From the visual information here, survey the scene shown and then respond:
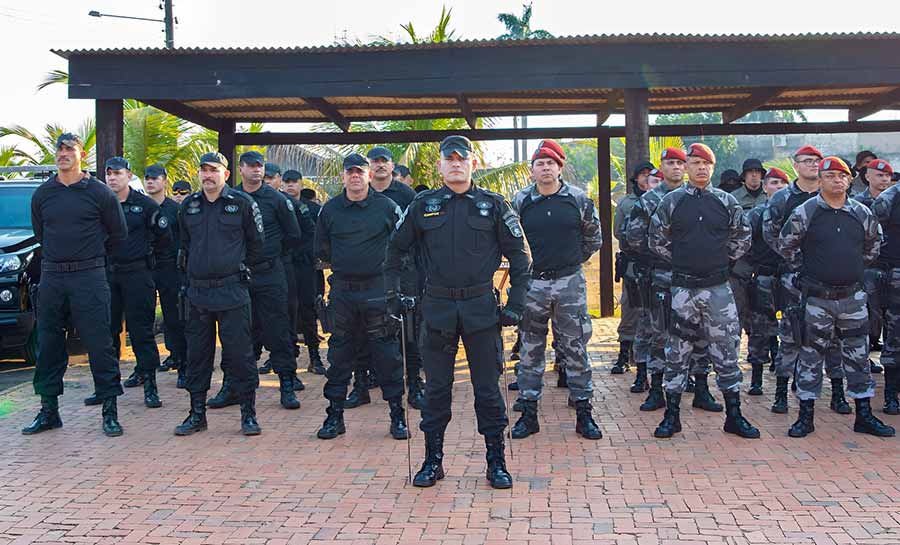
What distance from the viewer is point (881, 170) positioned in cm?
805

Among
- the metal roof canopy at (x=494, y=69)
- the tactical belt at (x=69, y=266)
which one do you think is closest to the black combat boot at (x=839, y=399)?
the metal roof canopy at (x=494, y=69)

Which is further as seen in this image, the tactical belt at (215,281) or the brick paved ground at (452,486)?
the tactical belt at (215,281)

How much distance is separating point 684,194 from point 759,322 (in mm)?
2137

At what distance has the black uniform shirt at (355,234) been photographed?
6.85 meters

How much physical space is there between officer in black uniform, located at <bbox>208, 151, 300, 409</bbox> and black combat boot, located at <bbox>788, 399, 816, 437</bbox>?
160 inches

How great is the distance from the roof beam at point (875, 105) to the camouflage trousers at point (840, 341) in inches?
236

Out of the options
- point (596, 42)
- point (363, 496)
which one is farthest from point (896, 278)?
point (363, 496)

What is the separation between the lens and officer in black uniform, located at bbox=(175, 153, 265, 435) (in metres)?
7.00

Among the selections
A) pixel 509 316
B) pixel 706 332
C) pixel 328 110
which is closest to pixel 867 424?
pixel 706 332

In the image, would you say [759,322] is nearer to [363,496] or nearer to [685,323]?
[685,323]

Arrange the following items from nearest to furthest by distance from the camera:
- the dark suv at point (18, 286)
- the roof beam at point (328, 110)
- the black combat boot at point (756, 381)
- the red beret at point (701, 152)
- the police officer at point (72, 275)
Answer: the red beret at point (701, 152) → the police officer at point (72, 275) → the black combat boot at point (756, 381) → the dark suv at point (18, 286) → the roof beam at point (328, 110)

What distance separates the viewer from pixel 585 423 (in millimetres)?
6766

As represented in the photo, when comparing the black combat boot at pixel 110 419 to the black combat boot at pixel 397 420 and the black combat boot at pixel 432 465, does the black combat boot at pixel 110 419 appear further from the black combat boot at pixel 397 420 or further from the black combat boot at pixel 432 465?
the black combat boot at pixel 432 465

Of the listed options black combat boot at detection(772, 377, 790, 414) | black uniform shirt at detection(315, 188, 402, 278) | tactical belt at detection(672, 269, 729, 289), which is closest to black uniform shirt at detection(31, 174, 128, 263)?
black uniform shirt at detection(315, 188, 402, 278)
